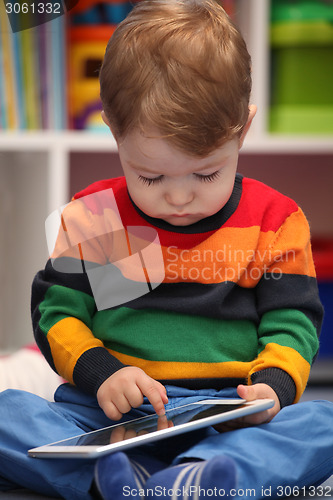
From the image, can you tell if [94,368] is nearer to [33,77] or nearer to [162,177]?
[162,177]

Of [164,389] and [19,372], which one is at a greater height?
[164,389]

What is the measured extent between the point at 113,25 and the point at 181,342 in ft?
3.12

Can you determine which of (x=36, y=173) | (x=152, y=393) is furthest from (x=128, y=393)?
(x=36, y=173)

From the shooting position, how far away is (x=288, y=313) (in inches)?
31.5

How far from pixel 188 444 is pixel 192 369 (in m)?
0.09

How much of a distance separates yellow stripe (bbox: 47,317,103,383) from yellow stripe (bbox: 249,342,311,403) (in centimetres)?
17

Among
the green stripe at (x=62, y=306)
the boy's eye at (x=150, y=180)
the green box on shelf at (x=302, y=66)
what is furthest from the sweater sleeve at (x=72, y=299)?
the green box on shelf at (x=302, y=66)

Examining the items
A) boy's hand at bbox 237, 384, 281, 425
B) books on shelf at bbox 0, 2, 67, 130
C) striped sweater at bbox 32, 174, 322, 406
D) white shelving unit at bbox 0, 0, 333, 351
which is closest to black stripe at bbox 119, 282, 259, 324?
striped sweater at bbox 32, 174, 322, 406

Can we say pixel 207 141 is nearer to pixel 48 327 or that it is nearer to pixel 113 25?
pixel 48 327

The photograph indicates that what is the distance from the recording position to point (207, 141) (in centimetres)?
72

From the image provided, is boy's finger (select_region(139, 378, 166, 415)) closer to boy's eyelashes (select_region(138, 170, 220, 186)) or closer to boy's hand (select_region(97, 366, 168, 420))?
boy's hand (select_region(97, 366, 168, 420))

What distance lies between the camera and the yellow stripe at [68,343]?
780mm

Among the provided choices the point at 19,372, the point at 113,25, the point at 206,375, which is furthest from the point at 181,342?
the point at 113,25

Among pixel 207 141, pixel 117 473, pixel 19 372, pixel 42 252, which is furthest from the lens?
pixel 42 252
